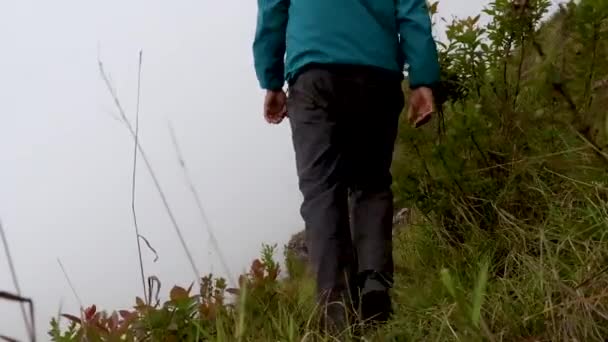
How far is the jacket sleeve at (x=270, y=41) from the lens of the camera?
2.65 metres

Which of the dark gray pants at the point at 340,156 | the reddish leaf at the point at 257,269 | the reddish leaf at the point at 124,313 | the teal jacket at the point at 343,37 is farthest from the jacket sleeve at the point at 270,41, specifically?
the reddish leaf at the point at 124,313

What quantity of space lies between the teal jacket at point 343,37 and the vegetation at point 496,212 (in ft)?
1.24

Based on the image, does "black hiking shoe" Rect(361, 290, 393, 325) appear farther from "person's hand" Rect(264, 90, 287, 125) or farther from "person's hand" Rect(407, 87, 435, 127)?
"person's hand" Rect(264, 90, 287, 125)

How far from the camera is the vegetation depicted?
1797mm

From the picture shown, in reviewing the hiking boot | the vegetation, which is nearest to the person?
the hiking boot

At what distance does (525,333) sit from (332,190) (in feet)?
3.04

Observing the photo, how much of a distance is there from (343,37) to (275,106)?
0.41m

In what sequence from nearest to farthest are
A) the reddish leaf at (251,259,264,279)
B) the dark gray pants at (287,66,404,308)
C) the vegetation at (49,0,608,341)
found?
1. the vegetation at (49,0,608,341)
2. the dark gray pants at (287,66,404,308)
3. the reddish leaf at (251,259,264,279)

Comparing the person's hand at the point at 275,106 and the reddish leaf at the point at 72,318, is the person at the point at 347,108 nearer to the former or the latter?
the person's hand at the point at 275,106

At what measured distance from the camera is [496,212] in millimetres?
2973

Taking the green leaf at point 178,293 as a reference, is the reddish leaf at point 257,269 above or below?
below

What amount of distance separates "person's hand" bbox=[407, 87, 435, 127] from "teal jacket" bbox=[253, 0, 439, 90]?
0.03 m

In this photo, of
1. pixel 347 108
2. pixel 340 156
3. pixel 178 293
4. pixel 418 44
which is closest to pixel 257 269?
pixel 178 293

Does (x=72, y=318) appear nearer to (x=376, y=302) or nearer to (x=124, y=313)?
(x=124, y=313)
